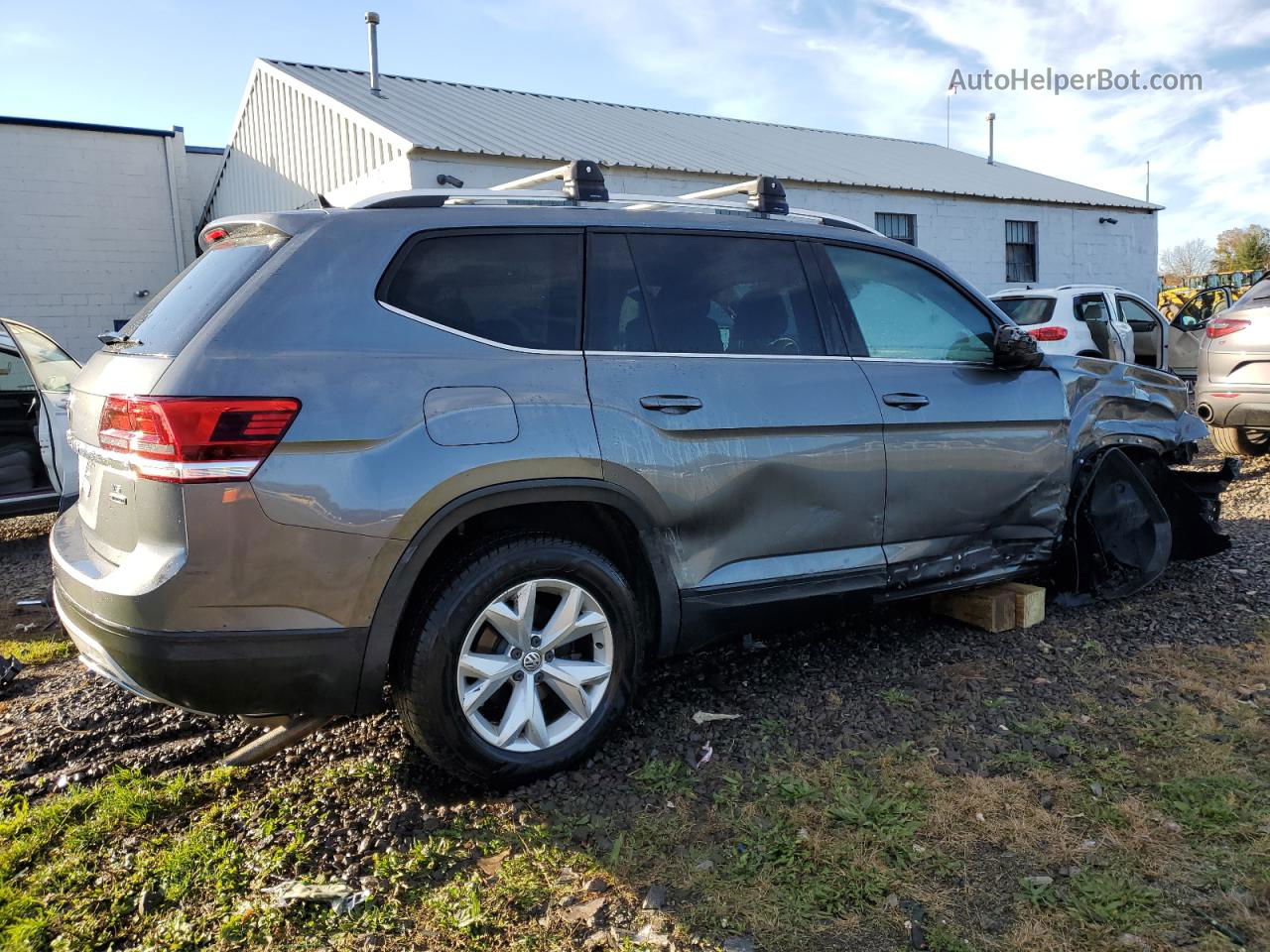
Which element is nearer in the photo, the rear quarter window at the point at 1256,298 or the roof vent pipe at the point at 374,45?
the rear quarter window at the point at 1256,298

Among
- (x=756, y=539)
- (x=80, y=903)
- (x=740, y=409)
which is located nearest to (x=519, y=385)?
(x=740, y=409)

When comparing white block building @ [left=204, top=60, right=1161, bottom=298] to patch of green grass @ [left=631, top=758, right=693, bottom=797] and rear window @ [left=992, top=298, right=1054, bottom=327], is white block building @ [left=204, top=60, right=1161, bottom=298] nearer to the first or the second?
rear window @ [left=992, top=298, right=1054, bottom=327]

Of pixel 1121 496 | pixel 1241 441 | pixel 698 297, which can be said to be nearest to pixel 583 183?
pixel 698 297

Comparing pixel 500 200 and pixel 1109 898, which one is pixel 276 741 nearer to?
pixel 500 200

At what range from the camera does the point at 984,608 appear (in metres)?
4.40

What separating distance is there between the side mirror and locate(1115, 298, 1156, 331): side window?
10130 millimetres

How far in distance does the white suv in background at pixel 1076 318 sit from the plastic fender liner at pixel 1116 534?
720 cm

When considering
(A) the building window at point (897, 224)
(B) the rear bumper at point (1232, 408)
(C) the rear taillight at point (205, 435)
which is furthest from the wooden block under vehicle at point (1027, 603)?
(A) the building window at point (897, 224)

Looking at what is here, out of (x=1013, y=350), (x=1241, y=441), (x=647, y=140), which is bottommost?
(x=1241, y=441)

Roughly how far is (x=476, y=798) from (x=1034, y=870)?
5.54 feet

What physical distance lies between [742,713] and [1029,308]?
10.3 metres

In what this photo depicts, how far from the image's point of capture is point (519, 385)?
9.80 feet

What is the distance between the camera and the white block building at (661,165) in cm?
1305

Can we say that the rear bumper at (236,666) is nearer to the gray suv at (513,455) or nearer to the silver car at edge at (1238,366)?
the gray suv at (513,455)
